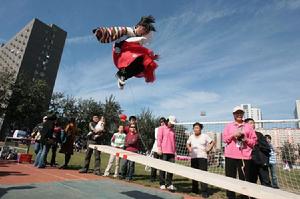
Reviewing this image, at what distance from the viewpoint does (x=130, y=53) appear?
447cm

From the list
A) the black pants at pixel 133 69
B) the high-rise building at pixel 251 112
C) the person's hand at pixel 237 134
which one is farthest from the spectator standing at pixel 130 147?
the black pants at pixel 133 69

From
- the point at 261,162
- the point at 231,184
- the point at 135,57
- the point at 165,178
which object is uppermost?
the point at 135,57

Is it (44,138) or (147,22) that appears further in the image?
(44,138)

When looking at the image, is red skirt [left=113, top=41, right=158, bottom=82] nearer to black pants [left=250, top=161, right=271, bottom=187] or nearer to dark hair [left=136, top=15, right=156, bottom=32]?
dark hair [left=136, top=15, right=156, bottom=32]

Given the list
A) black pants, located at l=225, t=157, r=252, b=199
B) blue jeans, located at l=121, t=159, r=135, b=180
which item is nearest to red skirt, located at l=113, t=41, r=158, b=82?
black pants, located at l=225, t=157, r=252, b=199

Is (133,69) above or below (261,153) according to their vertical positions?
above

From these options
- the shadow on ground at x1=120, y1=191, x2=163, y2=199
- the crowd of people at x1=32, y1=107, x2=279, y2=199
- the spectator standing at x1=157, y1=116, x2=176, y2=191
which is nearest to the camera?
the crowd of people at x1=32, y1=107, x2=279, y2=199

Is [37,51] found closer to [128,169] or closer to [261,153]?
[128,169]

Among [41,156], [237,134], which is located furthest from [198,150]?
[41,156]

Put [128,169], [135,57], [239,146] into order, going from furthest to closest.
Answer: [128,169], [239,146], [135,57]

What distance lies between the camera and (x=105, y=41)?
4.46 metres

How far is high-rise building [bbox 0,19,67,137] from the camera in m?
77.5

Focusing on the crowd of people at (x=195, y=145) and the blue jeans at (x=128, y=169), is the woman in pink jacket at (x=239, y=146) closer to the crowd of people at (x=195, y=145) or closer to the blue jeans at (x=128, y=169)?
the crowd of people at (x=195, y=145)

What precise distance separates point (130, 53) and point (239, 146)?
2.73 metres
